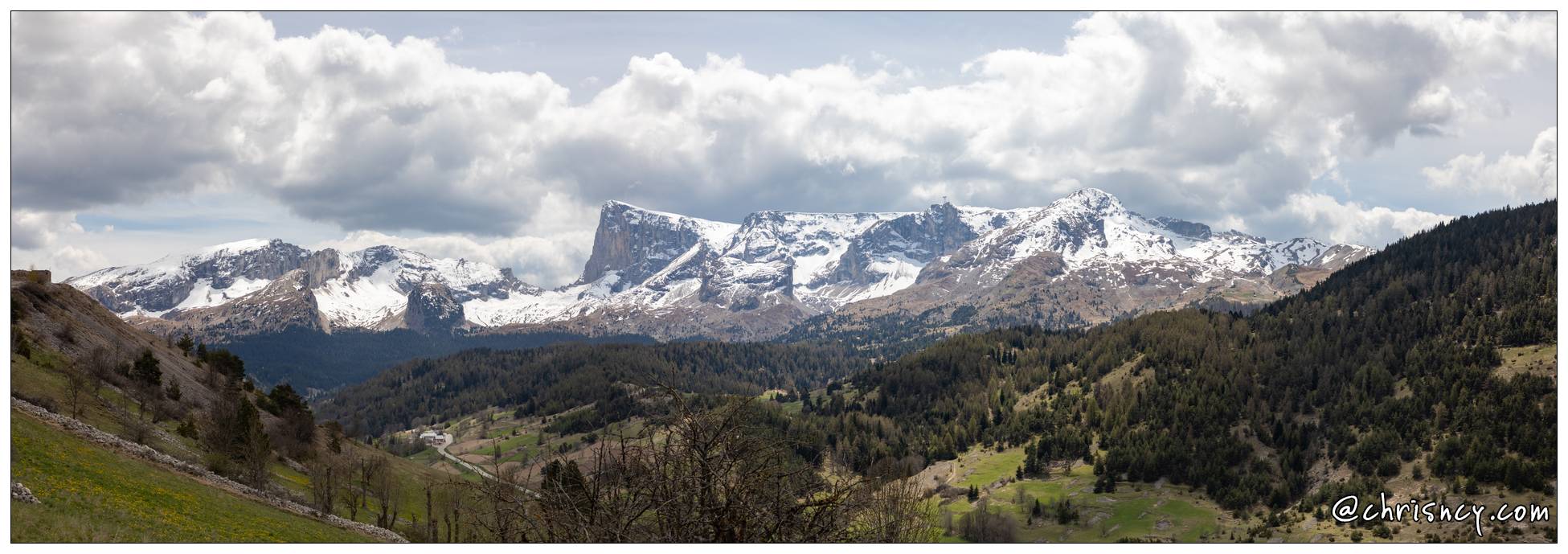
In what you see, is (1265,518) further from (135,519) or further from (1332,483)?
(135,519)

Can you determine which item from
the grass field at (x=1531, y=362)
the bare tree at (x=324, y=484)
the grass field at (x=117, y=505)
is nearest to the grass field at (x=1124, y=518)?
the grass field at (x=1531, y=362)

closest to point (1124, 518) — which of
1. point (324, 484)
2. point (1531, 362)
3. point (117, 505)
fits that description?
point (1531, 362)

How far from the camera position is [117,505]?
3306 cm

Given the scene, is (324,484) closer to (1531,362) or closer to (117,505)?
(117,505)

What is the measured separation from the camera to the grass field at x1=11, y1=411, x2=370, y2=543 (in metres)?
26.3

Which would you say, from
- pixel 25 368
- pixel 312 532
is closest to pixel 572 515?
pixel 312 532

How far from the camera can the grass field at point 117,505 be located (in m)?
26.3

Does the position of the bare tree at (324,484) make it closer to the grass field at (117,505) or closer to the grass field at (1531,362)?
the grass field at (117,505)

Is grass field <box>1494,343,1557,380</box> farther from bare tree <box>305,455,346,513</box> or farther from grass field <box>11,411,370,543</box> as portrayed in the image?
grass field <box>11,411,370,543</box>

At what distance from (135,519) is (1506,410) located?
9035 inches

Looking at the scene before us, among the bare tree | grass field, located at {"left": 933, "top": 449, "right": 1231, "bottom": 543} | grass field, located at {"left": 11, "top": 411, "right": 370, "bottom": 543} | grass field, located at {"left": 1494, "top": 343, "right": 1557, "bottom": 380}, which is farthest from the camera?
grass field, located at {"left": 1494, "top": 343, "right": 1557, "bottom": 380}

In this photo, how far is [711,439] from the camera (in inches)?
677

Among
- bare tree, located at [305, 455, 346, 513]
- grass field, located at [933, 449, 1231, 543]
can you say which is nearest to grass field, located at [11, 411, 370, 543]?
bare tree, located at [305, 455, 346, 513]

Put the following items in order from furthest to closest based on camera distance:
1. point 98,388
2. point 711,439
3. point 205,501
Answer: point 98,388
point 205,501
point 711,439
